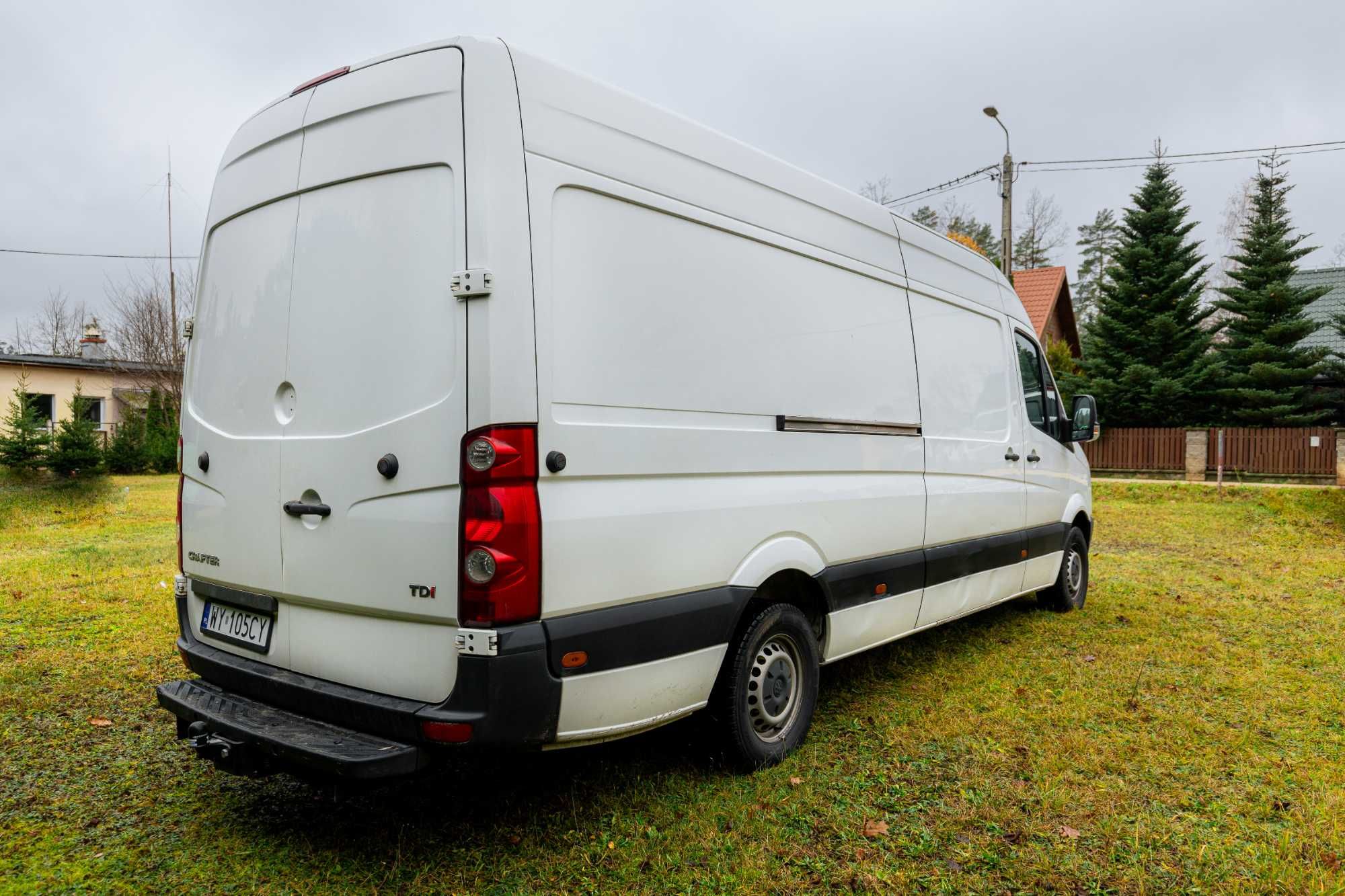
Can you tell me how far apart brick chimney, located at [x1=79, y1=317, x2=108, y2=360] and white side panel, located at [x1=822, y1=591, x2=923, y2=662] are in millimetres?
33343

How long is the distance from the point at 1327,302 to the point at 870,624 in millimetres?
33641

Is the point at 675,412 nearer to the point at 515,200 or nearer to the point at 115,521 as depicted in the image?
the point at 515,200

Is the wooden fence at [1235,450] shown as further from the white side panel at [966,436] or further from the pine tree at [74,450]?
the pine tree at [74,450]

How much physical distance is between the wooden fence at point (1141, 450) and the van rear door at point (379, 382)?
2415cm

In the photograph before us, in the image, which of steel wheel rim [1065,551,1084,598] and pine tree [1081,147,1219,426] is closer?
steel wheel rim [1065,551,1084,598]

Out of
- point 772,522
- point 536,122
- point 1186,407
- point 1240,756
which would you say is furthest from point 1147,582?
point 1186,407

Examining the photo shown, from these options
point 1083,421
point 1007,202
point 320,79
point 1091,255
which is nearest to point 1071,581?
point 1083,421

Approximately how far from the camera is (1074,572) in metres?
7.05

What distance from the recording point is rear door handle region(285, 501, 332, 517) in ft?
9.59

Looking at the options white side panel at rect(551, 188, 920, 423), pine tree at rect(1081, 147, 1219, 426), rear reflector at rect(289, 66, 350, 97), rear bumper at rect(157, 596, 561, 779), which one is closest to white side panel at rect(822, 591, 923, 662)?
white side panel at rect(551, 188, 920, 423)

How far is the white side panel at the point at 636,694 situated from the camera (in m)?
2.81

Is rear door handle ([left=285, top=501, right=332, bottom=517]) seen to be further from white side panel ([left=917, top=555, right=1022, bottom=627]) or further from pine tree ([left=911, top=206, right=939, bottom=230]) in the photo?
pine tree ([left=911, top=206, right=939, bottom=230])

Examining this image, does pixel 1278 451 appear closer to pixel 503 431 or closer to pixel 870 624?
pixel 870 624

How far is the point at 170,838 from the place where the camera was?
10.3 feet
